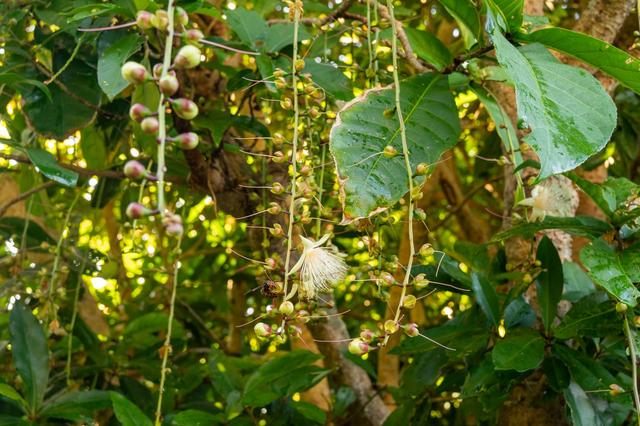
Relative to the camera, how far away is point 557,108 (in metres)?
0.78

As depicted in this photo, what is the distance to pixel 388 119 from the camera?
90cm

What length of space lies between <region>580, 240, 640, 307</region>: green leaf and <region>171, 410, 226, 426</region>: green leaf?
2.02 feet

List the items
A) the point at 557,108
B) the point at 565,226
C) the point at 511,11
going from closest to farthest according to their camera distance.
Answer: the point at 557,108, the point at 511,11, the point at 565,226

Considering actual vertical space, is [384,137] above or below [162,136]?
below

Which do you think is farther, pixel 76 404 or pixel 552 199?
pixel 76 404

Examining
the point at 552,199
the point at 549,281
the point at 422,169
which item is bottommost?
the point at 549,281

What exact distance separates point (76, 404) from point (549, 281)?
0.74 m

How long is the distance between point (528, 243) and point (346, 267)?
488 millimetres

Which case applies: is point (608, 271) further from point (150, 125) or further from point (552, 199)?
point (150, 125)

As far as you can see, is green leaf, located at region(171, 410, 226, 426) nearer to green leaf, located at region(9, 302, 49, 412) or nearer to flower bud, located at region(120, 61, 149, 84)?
green leaf, located at region(9, 302, 49, 412)

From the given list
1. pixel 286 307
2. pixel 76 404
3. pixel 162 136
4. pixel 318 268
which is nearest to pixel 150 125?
pixel 162 136

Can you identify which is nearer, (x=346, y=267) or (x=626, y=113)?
(x=346, y=267)

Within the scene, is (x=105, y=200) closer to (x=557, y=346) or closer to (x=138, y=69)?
(x=557, y=346)

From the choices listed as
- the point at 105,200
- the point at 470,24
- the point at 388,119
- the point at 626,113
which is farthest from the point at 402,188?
the point at 626,113
